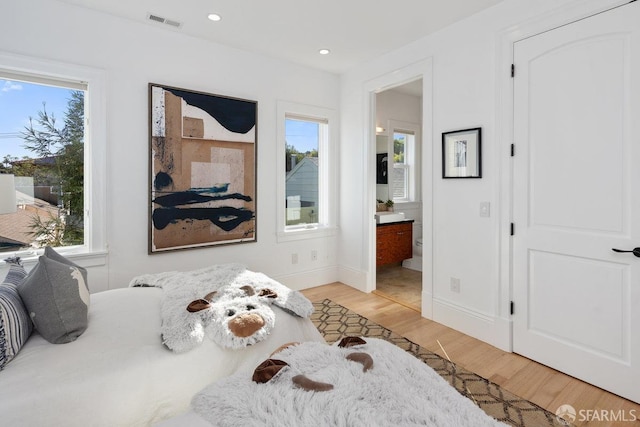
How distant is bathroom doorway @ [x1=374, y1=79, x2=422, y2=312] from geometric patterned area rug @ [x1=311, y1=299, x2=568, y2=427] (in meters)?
1.08

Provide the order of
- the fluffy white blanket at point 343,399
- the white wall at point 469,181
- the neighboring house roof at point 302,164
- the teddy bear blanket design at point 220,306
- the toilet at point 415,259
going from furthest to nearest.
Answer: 1. the toilet at point 415,259
2. the neighboring house roof at point 302,164
3. the white wall at point 469,181
4. the teddy bear blanket design at point 220,306
5. the fluffy white blanket at point 343,399

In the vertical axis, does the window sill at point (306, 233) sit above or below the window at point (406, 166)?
below

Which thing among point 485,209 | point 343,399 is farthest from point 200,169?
point 343,399

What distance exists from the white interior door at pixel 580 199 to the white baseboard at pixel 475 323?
81 mm

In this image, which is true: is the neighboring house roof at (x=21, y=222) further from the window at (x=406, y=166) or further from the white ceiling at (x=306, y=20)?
the window at (x=406, y=166)

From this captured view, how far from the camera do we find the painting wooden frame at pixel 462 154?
9.21 ft

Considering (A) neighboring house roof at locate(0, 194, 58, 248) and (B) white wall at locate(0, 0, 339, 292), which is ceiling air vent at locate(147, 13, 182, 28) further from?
(A) neighboring house roof at locate(0, 194, 58, 248)

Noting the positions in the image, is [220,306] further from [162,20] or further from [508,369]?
[162,20]

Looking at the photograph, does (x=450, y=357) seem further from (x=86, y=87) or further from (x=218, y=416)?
(x=86, y=87)

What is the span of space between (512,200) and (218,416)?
2.54 m

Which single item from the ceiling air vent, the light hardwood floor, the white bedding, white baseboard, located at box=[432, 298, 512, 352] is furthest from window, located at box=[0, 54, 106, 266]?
white baseboard, located at box=[432, 298, 512, 352]

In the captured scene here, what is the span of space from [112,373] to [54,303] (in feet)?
1.58

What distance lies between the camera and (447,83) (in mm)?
3049

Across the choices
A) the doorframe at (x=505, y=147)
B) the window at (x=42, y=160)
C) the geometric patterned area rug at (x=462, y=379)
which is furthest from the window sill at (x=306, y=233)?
the doorframe at (x=505, y=147)
